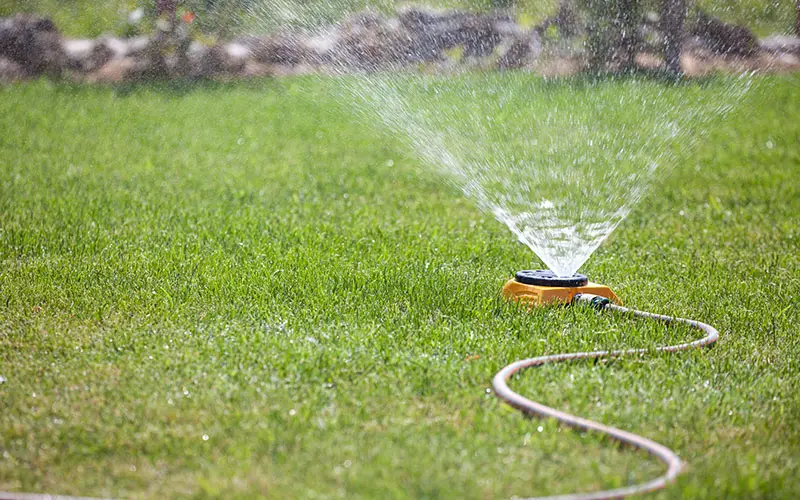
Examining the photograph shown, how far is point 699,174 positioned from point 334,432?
17.9 feet

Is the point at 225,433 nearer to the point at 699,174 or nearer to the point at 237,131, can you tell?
the point at 699,174

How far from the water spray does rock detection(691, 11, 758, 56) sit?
31.9 feet

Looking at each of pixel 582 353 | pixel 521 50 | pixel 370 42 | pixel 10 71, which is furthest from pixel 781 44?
pixel 582 353

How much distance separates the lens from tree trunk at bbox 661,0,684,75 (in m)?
11.8

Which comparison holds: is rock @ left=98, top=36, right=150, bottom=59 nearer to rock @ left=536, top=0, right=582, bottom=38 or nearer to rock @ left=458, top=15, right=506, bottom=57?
rock @ left=458, top=15, right=506, bottom=57

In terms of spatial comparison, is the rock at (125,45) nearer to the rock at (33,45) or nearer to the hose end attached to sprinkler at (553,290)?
the rock at (33,45)

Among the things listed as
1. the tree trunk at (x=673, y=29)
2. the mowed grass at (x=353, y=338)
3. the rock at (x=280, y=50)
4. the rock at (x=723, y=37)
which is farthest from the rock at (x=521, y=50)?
the mowed grass at (x=353, y=338)

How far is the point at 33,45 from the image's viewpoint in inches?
505

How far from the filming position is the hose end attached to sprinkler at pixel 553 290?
4.09 metres

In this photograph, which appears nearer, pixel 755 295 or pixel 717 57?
pixel 755 295

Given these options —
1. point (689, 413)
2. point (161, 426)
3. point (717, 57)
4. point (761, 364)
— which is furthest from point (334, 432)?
point (717, 57)

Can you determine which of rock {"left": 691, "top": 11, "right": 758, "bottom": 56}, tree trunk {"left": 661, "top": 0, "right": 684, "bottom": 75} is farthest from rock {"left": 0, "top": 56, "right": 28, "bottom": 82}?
rock {"left": 691, "top": 11, "right": 758, "bottom": 56}

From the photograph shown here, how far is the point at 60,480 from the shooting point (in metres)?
2.50

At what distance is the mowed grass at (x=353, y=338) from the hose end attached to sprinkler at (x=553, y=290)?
91 millimetres
